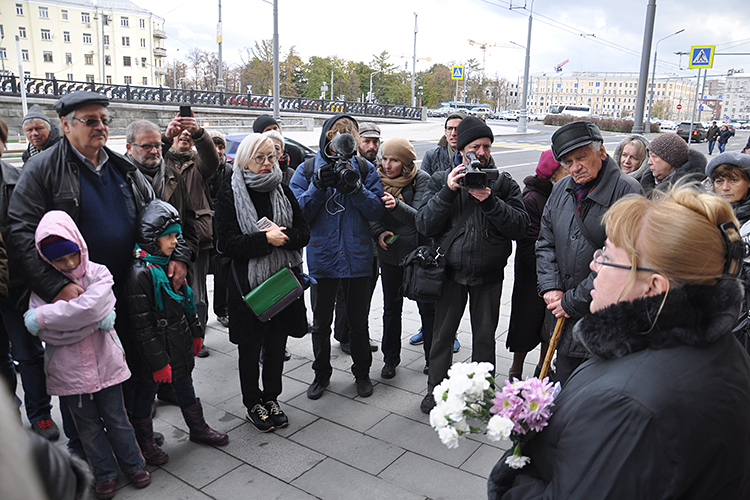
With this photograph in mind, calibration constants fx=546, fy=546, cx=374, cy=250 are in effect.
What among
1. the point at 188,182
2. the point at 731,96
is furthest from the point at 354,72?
the point at 731,96

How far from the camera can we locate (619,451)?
4.17ft

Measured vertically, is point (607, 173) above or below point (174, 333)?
above

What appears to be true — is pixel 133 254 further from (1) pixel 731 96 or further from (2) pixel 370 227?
(1) pixel 731 96

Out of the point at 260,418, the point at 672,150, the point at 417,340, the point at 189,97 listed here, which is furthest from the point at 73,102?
the point at 189,97

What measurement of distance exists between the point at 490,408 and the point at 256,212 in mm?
2502

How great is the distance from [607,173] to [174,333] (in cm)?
279

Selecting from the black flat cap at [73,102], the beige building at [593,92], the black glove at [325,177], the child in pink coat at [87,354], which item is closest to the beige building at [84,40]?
the black flat cap at [73,102]

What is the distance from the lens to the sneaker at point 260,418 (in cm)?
373

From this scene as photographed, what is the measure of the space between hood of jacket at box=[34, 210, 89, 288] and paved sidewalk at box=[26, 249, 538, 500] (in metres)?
1.28

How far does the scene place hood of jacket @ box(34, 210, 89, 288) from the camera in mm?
2740

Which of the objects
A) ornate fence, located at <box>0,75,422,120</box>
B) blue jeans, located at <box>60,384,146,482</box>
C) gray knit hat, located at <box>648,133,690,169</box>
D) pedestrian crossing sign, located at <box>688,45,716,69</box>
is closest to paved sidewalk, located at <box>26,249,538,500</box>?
blue jeans, located at <box>60,384,146,482</box>

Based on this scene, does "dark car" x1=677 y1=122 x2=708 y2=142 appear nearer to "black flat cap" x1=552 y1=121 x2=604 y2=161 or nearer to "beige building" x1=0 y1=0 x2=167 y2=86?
"black flat cap" x1=552 y1=121 x2=604 y2=161

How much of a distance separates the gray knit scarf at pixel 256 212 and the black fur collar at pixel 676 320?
2617 millimetres

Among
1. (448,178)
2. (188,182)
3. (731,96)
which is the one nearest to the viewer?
(448,178)
